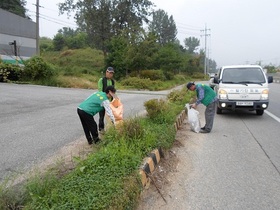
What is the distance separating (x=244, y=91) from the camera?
8.11m

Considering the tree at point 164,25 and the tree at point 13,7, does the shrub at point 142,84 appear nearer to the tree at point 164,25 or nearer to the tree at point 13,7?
the tree at point 13,7

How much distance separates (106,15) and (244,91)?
33761mm

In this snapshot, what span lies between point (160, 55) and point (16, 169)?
2581 cm

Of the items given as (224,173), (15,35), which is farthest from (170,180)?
(15,35)

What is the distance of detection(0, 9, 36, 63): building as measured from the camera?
95.9 feet

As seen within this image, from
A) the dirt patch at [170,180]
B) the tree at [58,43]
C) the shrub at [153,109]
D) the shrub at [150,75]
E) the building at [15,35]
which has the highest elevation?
the tree at [58,43]

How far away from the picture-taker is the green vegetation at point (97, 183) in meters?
2.46

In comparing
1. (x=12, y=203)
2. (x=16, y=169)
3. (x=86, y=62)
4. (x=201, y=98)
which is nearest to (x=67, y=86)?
(x=201, y=98)

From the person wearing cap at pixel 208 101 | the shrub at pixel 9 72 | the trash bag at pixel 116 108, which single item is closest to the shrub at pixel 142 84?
the shrub at pixel 9 72

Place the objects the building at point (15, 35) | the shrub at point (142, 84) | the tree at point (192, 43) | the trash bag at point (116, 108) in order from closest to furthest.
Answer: the trash bag at point (116, 108), the shrub at point (142, 84), the building at point (15, 35), the tree at point (192, 43)

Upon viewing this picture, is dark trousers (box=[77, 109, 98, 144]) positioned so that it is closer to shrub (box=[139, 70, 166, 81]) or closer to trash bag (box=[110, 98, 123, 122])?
trash bag (box=[110, 98, 123, 122])

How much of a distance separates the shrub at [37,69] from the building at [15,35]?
10.3 m

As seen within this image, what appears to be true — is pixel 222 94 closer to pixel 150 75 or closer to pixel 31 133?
pixel 31 133

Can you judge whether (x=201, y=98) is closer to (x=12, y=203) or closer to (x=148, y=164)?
(x=148, y=164)
